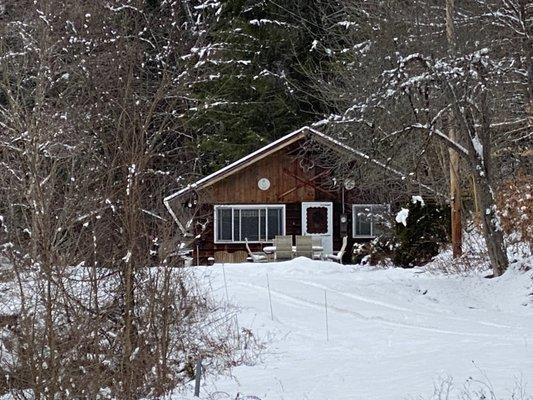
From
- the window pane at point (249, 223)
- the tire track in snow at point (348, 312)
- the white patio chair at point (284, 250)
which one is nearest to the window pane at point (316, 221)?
the window pane at point (249, 223)

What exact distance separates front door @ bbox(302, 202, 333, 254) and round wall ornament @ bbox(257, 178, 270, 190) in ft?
4.59

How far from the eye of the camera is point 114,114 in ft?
35.0

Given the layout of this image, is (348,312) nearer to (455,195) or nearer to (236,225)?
(455,195)

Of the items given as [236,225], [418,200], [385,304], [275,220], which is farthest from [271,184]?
[385,304]

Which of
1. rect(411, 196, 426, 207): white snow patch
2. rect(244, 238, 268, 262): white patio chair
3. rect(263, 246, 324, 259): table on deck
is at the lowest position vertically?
rect(244, 238, 268, 262): white patio chair

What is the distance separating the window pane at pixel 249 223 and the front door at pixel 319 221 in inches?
64.5

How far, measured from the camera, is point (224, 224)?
31.5 metres

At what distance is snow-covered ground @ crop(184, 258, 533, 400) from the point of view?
9602 millimetres

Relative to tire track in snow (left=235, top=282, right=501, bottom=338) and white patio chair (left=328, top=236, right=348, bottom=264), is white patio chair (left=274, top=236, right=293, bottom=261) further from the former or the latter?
tire track in snow (left=235, top=282, right=501, bottom=338)

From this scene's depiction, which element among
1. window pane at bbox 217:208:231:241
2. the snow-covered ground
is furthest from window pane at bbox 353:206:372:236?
the snow-covered ground

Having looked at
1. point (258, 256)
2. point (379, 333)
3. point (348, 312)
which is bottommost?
point (379, 333)

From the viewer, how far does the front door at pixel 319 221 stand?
31.3 metres

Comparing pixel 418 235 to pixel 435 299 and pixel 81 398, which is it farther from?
pixel 81 398

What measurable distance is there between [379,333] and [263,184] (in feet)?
60.7
